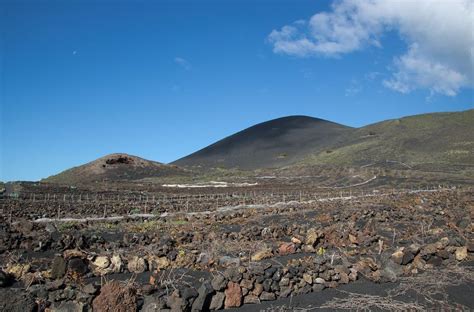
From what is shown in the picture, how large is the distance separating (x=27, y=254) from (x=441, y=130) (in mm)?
107629

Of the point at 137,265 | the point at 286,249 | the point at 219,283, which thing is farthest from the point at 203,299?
the point at 286,249

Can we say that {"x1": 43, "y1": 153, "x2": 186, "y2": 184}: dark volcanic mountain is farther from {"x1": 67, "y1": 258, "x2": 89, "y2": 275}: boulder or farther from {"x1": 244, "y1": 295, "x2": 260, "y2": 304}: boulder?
{"x1": 244, "y1": 295, "x2": 260, "y2": 304}: boulder

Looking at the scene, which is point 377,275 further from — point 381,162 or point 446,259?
point 381,162

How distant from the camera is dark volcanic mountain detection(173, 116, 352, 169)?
13475 centimetres

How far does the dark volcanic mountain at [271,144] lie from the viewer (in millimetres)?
134750

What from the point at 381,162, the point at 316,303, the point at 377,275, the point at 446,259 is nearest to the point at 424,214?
the point at 446,259

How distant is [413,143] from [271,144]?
217 feet

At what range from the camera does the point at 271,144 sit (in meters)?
158

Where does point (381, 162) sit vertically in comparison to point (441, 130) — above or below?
below

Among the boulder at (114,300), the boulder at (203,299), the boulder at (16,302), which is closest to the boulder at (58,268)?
the boulder at (16,302)

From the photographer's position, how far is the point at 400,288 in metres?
8.82

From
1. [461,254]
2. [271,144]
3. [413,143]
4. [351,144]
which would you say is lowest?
[461,254]

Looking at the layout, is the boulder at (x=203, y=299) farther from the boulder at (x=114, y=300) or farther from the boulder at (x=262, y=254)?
the boulder at (x=262, y=254)

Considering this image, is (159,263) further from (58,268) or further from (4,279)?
(4,279)
